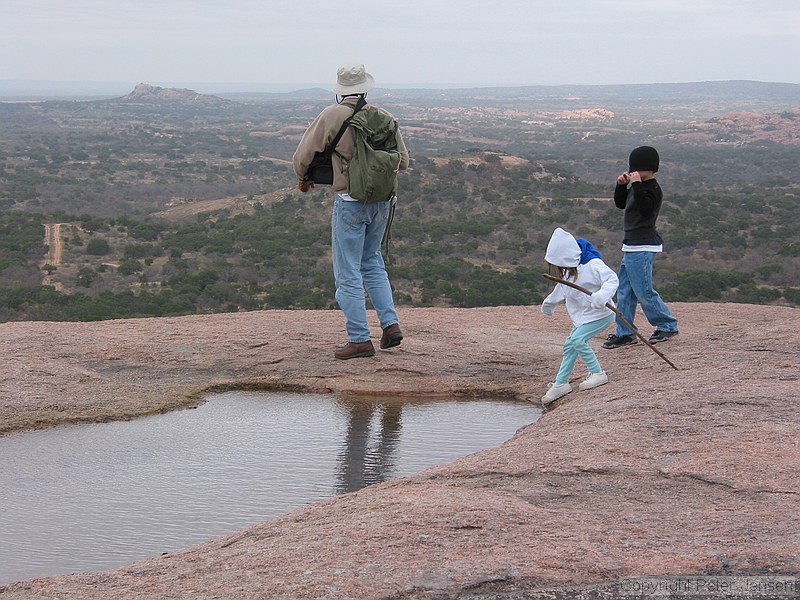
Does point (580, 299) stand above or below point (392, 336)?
above

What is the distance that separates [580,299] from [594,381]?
509mm

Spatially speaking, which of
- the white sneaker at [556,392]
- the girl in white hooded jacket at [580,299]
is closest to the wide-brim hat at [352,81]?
the girl in white hooded jacket at [580,299]

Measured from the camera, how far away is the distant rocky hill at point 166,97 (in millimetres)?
140750

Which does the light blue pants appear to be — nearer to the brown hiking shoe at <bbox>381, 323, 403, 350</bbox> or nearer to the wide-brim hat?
the brown hiking shoe at <bbox>381, 323, 403, 350</bbox>

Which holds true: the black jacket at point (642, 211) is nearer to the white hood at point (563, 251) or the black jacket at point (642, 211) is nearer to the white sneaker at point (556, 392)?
the white hood at point (563, 251)

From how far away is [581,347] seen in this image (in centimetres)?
614

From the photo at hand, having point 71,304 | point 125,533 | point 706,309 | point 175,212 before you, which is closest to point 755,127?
point 175,212

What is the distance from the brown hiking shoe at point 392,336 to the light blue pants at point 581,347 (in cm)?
136

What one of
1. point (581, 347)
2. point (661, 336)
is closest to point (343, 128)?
point (581, 347)

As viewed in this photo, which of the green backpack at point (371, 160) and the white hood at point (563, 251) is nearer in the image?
the white hood at point (563, 251)

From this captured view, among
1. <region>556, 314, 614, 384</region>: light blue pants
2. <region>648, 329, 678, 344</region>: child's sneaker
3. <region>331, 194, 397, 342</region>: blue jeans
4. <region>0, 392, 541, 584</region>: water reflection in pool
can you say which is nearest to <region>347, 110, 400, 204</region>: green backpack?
<region>331, 194, 397, 342</region>: blue jeans

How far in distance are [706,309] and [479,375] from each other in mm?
2906

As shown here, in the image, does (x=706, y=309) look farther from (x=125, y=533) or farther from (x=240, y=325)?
(x=125, y=533)

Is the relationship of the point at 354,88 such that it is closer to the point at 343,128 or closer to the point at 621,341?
the point at 343,128
